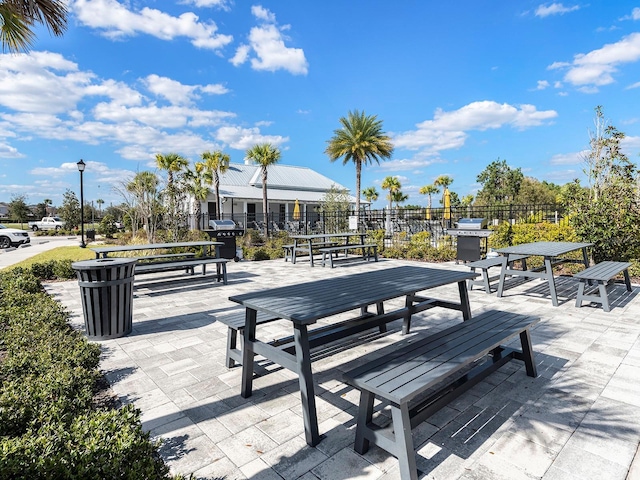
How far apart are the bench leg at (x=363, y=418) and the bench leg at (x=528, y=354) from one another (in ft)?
6.00

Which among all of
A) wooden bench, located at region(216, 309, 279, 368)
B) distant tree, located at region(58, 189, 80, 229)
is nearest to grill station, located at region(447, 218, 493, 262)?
wooden bench, located at region(216, 309, 279, 368)

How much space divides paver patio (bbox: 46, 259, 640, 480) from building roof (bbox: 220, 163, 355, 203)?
78.6 ft

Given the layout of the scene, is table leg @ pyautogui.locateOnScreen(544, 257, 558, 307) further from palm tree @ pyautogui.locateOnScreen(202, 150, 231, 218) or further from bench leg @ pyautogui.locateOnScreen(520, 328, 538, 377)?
palm tree @ pyautogui.locateOnScreen(202, 150, 231, 218)

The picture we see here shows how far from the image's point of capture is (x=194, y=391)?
311 cm

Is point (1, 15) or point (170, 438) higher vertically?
point (1, 15)

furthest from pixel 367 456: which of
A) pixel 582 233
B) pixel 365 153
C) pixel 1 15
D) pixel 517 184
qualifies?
pixel 517 184

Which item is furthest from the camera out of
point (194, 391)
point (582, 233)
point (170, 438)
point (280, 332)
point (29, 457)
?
point (582, 233)

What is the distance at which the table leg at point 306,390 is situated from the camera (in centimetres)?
233

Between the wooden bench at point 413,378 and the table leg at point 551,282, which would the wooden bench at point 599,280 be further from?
the wooden bench at point 413,378

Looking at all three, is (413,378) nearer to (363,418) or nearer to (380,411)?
(363,418)

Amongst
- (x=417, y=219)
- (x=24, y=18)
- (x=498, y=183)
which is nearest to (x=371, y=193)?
(x=498, y=183)

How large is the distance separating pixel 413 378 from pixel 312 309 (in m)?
0.84

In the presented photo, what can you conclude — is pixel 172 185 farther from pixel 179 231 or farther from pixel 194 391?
pixel 194 391

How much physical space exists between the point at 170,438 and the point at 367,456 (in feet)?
4.40
